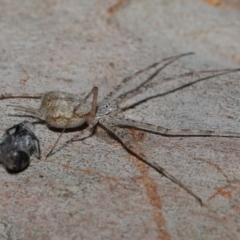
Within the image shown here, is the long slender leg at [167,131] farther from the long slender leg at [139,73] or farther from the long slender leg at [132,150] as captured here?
the long slender leg at [139,73]

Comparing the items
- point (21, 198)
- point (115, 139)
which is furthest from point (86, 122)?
point (21, 198)

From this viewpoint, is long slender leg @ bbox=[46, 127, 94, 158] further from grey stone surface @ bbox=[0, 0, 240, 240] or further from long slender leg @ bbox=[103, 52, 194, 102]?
long slender leg @ bbox=[103, 52, 194, 102]

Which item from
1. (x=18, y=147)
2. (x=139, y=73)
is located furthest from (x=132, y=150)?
(x=139, y=73)

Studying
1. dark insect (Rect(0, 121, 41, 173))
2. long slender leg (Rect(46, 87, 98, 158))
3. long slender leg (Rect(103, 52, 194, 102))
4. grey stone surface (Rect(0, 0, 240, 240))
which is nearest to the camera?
grey stone surface (Rect(0, 0, 240, 240))

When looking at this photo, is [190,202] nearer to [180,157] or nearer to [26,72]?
[180,157]

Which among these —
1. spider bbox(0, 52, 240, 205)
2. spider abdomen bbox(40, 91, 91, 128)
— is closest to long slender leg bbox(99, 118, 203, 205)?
spider bbox(0, 52, 240, 205)

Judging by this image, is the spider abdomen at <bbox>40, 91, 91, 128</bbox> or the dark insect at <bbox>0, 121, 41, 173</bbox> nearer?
the dark insect at <bbox>0, 121, 41, 173</bbox>
